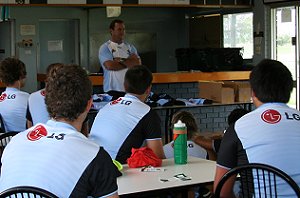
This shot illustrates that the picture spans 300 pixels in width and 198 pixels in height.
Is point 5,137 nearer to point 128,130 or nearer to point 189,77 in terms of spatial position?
point 128,130

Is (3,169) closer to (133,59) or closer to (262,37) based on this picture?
(133,59)

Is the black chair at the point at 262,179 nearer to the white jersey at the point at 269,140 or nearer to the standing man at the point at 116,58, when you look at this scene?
the white jersey at the point at 269,140

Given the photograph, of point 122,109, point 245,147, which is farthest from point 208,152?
point 245,147

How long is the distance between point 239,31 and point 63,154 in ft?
29.6

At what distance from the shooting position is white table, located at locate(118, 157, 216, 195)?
2.68 meters

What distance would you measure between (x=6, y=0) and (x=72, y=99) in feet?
19.0

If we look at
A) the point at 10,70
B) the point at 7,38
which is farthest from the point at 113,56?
the point at 7,38

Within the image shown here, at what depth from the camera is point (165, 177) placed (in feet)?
9.53

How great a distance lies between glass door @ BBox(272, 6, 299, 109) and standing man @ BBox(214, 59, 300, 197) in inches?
267

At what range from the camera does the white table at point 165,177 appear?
2682 millimetres

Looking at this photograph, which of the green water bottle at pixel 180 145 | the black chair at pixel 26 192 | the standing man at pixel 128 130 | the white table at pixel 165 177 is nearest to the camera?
the black chair at pixel 26 192

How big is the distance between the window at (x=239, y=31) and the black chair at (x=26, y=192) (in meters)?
8.31

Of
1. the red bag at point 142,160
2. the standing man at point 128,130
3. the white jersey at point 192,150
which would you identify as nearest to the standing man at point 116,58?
the white jersey at point 192,150

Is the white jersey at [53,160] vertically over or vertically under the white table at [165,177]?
over
